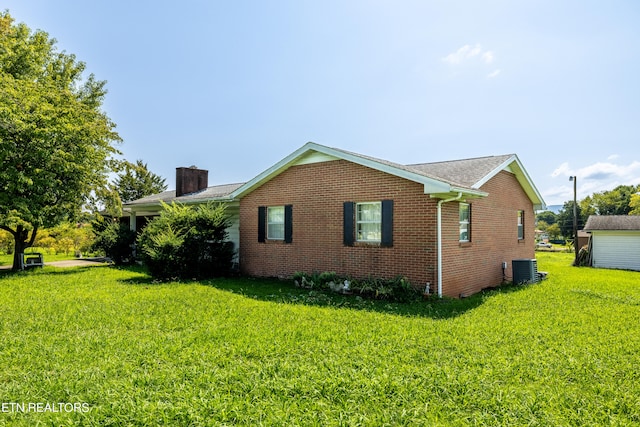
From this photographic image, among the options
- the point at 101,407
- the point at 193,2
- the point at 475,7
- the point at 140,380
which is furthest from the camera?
the point at 193,2

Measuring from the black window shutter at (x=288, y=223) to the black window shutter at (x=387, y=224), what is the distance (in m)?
3.19

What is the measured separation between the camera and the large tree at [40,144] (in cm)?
1201

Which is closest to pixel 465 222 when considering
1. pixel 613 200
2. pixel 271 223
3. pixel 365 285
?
pixel 365 285

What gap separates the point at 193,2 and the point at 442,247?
9503mm

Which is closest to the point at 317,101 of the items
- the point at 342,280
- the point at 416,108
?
the point at 416,108

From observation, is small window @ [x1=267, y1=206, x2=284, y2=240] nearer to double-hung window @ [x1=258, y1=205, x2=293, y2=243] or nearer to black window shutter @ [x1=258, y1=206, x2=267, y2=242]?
double-hung window @ [x1=258, y1=205, x2=293, y2=243]

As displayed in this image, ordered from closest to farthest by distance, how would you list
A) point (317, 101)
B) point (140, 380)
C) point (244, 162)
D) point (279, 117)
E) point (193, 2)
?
point (140, 380) → point (193, 2) → point (317, 101) → point (279, 117) → point (244, 162)

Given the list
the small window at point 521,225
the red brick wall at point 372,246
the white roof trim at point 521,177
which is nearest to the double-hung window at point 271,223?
the red brick wall at point 372,246

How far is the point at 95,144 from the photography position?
1477 centimetres

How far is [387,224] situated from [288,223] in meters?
3.43

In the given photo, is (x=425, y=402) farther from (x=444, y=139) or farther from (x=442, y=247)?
(x=444, y=139)

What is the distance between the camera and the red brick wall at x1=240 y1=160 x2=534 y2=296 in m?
8.99

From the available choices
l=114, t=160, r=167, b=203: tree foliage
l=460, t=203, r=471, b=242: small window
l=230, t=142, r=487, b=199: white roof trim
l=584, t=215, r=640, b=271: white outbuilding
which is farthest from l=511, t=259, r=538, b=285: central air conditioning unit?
l=114, t=160, r=167, b=203: tree foliage

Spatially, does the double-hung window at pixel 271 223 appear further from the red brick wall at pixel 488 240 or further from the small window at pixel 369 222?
the red brick wall at pixel 488 240
